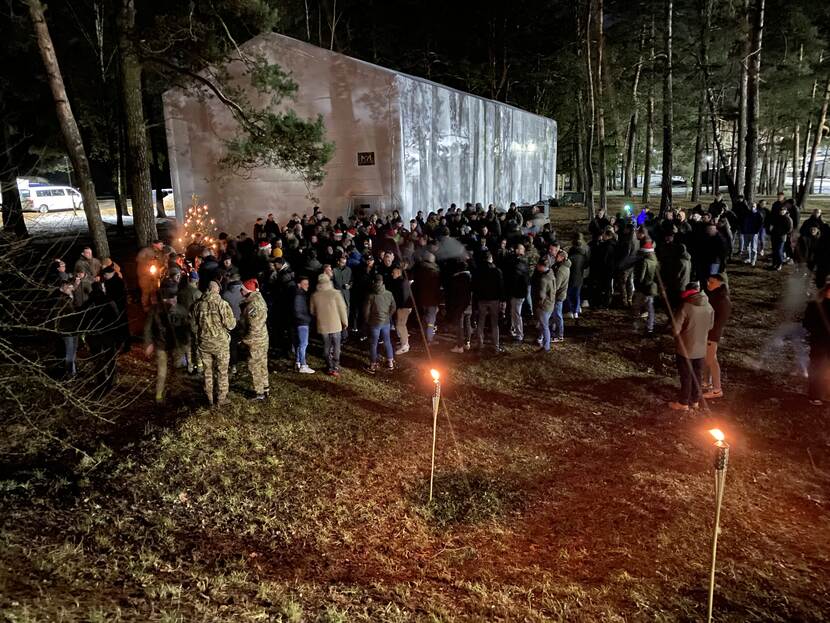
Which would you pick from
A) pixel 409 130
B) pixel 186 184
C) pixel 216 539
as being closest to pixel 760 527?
pixel 216 539

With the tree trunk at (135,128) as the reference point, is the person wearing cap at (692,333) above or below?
below

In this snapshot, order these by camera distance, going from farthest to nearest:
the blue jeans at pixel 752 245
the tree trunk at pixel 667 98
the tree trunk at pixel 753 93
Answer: the tree trunk at pixel 667 98 < the tree trunk at pixel 753 93 < the blue jeans at pixel 752 245

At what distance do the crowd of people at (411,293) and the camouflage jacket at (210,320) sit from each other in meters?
0.02

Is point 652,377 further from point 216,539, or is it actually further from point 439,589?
point 216,539

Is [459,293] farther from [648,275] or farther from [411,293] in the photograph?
[648,275]

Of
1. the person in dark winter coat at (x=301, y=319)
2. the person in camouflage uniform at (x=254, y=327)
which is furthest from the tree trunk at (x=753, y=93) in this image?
the person in camouflage uniform at (x=254, y=327)

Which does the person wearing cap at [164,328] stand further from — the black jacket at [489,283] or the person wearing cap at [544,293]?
the person wearing cap at [544,293]

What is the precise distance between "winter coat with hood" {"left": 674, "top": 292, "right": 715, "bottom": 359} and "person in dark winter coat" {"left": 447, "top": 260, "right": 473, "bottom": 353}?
3778 millimetres

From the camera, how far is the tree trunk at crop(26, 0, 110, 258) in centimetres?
1302

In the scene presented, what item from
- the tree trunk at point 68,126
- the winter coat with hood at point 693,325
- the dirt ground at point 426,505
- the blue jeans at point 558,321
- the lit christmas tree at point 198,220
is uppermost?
the tree trunk at point 68,126

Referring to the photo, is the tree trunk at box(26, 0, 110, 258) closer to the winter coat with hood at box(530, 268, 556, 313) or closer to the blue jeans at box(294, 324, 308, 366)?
the blue jeans at box(294, 324, 308, 366)

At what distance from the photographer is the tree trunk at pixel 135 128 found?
1478 cm

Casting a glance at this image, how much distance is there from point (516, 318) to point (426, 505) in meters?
5.83

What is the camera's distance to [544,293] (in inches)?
433
